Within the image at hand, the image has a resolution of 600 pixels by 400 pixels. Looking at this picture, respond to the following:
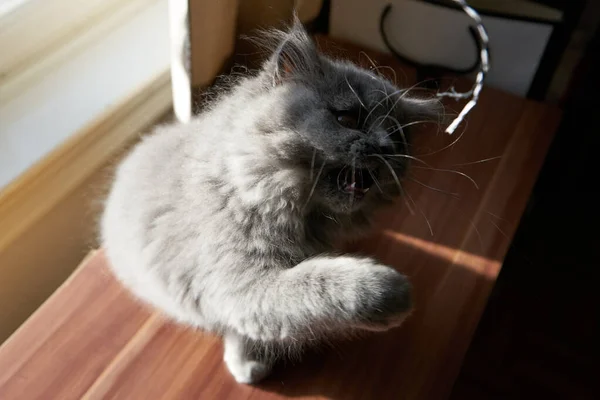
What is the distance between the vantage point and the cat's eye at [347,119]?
0.52 m

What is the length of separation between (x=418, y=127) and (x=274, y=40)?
19 cm

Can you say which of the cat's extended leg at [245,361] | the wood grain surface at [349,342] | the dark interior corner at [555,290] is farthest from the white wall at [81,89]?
the dark interior corner at [555,290]

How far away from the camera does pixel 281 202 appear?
1.75 feet

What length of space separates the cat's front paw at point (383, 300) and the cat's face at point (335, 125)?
0.26 feet

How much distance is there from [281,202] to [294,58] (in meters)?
0.14

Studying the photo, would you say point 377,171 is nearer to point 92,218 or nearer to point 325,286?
point 325,286

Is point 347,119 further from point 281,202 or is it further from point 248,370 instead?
point 248,370

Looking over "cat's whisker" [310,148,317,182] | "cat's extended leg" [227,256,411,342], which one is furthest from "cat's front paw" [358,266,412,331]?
"cat's whisker" [310,148,317,182]

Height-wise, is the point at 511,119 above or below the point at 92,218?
above

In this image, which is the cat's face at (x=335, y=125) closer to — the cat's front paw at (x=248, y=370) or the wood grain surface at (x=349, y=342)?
the wood grain surface at (x=349, y=342)

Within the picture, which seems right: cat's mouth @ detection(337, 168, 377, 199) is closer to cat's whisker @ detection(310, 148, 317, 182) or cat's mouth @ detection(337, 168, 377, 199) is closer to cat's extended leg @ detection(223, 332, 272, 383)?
cat's whisker @ detection(310, 148, 317, 182)

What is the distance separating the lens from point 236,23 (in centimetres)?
80

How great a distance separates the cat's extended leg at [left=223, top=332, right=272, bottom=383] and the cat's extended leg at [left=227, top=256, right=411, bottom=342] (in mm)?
115

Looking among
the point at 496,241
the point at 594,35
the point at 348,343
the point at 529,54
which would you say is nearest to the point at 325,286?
the point at 348,343
